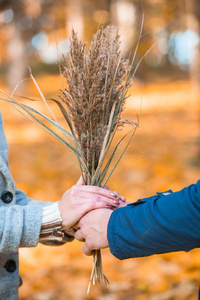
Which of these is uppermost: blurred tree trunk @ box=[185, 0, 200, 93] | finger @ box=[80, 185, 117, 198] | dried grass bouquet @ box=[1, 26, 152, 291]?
A: blurred tree trunk @ box=[185, 0, 200, 93]

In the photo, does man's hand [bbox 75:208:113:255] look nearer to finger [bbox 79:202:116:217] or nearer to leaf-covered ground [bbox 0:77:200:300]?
finger [bbox 79:202:116:217]

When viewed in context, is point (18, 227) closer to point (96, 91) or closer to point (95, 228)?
point (95, 228)

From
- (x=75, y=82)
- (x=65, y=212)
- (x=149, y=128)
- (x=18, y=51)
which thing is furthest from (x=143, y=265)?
(x=18, y=51)

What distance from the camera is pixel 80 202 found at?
1492mm

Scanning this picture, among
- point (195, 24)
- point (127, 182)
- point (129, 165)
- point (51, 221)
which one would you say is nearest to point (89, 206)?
point (51, 221)

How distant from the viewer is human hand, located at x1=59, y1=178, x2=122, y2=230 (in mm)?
1487

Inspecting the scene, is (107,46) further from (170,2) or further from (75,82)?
(170,2)

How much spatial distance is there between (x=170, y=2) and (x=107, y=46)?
9.89m

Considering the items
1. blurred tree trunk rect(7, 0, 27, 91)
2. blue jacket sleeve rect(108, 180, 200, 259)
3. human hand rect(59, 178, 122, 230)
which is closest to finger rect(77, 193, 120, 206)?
human hand rect(59, 178, 122, 230)

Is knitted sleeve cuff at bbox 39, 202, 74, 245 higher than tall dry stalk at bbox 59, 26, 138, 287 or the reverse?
the reverse

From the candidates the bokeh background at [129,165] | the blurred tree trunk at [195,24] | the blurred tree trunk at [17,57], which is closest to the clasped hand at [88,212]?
the bokeh background at [129,165]

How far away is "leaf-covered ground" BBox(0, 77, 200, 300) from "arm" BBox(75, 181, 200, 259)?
1.61ft

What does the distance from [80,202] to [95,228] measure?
5.1 inches

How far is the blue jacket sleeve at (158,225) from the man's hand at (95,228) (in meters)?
0.05
